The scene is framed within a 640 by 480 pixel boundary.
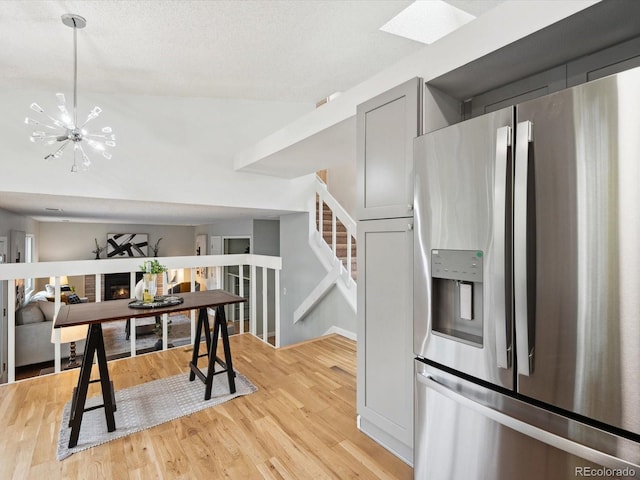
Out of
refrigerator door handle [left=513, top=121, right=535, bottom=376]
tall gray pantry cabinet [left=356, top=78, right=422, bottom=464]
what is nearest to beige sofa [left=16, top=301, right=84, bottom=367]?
tall gray pantry cabinet [left=356, top=78, right=422, bottom=464]

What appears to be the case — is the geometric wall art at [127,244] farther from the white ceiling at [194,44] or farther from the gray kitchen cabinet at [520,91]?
the gray kitchen cabinet at [520,91]

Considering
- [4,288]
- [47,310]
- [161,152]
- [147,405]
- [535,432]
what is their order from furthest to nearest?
[47,310], [4,288], [161,152], [147,405], [535,432]

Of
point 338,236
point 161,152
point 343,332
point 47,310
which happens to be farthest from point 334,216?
point 47,310

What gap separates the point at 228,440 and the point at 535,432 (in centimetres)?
161

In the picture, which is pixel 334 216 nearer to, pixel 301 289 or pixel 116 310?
pixel 301 289

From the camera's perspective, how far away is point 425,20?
2.45 m

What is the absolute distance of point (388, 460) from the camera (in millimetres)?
1776

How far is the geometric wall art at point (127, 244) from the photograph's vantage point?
862 centimetres

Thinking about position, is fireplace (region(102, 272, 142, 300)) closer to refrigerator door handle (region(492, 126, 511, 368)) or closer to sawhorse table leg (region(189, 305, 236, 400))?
sawhorse table leg (region(189, 305, 236, 400))

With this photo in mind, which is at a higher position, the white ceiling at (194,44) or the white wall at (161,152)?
the white ceiling at (194,44)

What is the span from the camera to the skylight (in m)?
2.30

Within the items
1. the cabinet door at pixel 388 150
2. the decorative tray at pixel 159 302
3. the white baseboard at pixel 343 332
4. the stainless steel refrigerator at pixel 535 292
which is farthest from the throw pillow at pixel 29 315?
the stainless steel refrigerator at pixel 535 292

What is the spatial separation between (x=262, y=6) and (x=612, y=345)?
7.86ft

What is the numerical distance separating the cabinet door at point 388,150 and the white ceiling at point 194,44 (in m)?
0.90
